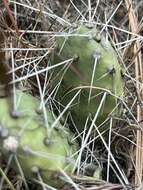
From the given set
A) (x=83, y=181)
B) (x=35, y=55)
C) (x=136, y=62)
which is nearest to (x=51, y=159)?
(x=83, y=181)

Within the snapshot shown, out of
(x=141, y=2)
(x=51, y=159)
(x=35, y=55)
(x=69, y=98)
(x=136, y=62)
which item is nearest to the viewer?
(x=51, y=159)

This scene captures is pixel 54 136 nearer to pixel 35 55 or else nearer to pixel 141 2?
pixel 35 55

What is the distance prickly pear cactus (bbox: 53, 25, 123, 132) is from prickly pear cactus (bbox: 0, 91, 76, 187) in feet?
0.53

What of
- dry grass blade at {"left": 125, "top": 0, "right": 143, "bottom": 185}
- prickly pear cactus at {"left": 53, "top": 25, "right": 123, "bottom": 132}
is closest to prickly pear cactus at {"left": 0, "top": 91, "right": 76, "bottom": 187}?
prickly pear cactus at {"left": 53, "top": 25, "right": 123, "bottom": 132}

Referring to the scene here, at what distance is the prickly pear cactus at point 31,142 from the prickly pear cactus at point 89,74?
0.53 feet

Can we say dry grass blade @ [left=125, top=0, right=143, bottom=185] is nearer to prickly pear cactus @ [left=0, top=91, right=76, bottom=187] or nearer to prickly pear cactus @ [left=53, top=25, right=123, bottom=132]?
prickly pear cactus @ [left=53, top=25, right=123, bottom=132]

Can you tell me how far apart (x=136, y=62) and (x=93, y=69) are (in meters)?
0.46

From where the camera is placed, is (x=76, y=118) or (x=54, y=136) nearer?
(x=54, y=136)

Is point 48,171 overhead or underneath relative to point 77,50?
underneath

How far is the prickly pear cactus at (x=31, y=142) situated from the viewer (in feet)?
3.23

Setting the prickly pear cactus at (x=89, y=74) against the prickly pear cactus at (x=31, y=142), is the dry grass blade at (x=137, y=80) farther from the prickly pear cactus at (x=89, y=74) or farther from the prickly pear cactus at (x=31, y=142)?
the prickly pear cactus at (x=31, y=142)

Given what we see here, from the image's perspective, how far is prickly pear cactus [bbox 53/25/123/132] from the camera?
1187mm

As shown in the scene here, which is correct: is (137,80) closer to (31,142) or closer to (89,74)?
(89,74)

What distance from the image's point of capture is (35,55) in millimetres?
1468
